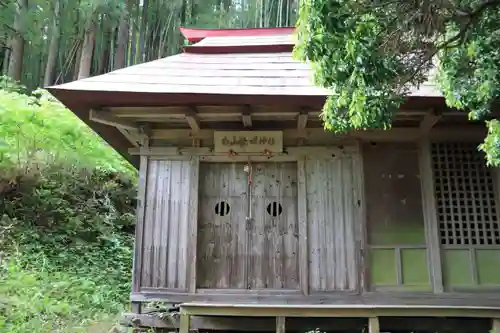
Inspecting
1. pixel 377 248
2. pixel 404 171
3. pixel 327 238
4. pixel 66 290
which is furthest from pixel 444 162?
pixel 66 290

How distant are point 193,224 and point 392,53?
10.6ft

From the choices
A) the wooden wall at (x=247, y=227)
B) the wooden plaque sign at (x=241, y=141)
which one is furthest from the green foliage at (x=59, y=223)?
the wooden plaque sign at (x=241, y=141)

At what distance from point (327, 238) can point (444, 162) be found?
6.04 ft

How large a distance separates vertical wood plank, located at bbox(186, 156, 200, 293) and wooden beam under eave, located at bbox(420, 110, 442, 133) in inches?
115

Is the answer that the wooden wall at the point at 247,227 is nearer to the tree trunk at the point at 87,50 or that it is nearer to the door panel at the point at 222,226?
the door panel at the point at 222,226

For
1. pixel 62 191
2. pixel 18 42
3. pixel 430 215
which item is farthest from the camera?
pixel 18 42

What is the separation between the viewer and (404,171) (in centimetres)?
577

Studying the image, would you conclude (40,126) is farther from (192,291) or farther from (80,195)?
(192,291)

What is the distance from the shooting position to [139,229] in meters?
5.64

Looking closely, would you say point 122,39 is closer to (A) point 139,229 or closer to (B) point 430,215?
(A) point 139,229

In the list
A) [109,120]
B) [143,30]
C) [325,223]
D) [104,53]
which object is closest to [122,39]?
[143,30]

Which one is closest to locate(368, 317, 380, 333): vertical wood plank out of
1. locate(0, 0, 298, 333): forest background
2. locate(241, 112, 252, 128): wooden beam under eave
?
locate(241, 112, 252, 128): wooden beam under eave

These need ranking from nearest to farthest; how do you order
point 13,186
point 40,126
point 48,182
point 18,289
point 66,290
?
point 18,289
point 66,290
point 13,186
point 48,182
point 40,126

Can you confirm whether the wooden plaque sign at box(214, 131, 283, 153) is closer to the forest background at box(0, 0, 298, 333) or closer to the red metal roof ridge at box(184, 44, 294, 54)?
the red metal roof ridge at box(184, 44, 294, 54)
